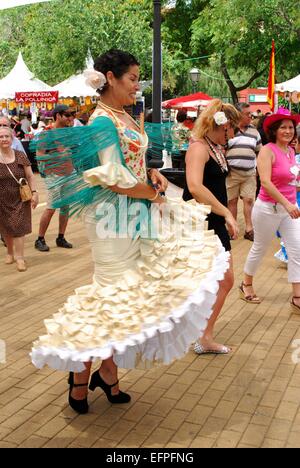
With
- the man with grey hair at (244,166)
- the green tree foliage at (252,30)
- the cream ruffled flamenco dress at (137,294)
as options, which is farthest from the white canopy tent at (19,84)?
the cream ruffled flamenco dress at (137,294)

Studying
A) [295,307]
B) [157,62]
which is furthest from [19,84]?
[295,307]

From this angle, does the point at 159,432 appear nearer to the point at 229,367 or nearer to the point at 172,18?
the point at 229,367

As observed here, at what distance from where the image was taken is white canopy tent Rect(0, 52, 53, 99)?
20.5 meters

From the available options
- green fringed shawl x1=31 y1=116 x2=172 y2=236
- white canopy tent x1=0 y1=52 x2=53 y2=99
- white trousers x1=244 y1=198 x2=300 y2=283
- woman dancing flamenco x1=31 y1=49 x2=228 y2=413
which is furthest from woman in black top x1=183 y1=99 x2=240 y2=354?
white canopy tent x1=0 y1=52 x2=53 y2=99

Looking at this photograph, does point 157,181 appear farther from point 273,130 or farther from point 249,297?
point 249,297

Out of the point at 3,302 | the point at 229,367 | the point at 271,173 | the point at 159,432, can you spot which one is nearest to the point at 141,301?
the point at 159,432

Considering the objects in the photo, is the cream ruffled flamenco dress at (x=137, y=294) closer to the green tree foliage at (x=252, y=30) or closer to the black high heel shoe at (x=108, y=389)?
the black high heel shoe at (x=108, y=389)

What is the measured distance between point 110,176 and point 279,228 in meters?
2.85

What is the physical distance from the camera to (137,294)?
128 inches

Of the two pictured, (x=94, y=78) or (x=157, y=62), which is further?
(x=157, y=62)

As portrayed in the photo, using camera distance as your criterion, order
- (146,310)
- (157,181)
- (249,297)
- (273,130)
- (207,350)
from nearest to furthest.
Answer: (146,310) → (157,181) → (207,350) → (273,130) → (249,297)

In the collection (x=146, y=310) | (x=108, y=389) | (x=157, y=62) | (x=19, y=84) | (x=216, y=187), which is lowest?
(x=108, y=389)

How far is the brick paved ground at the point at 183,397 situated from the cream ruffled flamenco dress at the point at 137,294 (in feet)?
1.31

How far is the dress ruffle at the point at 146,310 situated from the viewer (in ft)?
10.1
